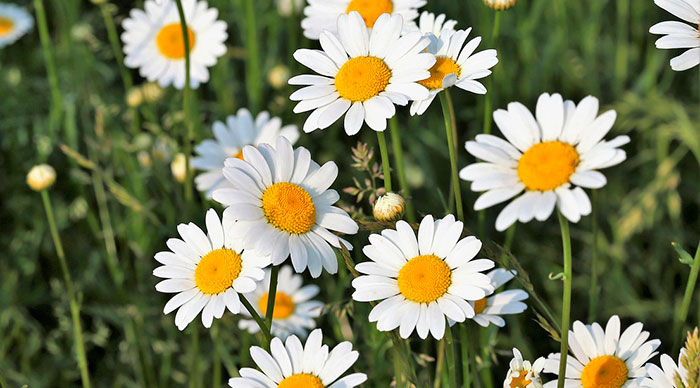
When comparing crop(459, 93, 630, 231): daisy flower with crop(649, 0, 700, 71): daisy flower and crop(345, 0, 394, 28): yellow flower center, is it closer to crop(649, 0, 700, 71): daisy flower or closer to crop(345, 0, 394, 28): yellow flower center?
crop(649, 0, 700, 71): daisy flower

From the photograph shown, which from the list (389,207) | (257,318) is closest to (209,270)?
(257,318)

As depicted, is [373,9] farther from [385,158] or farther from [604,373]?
[604,373]

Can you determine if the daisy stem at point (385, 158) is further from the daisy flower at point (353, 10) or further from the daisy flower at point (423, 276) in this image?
the daisy flower at point (353, 10)

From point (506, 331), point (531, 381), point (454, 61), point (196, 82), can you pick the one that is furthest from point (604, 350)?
point (196, 82)

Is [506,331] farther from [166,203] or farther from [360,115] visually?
[360,115]

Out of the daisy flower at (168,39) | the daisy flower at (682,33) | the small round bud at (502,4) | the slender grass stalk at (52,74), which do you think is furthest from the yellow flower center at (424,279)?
the slender grass stalk at (52,74)

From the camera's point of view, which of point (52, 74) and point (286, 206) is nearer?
point (286, 206)

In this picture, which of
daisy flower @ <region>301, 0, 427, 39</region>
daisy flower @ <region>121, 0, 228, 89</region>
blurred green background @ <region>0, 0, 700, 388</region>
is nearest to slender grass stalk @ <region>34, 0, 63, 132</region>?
blurred green background @ <region>0, 0, 700, 388</region>
